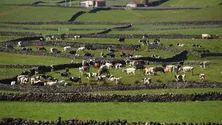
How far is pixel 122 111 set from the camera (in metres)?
38.2

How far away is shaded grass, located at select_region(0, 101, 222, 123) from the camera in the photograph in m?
36.1

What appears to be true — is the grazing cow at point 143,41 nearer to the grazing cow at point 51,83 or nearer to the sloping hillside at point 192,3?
the grazing cow at point 51,83

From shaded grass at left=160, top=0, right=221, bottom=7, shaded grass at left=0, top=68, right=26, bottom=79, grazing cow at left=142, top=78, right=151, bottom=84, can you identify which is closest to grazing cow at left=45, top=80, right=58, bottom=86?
shaded grass at left=0, top=68, right=26, bottom=79

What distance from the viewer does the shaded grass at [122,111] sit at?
36094 mm

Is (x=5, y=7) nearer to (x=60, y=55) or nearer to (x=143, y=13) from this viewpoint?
(x=143, y=13)

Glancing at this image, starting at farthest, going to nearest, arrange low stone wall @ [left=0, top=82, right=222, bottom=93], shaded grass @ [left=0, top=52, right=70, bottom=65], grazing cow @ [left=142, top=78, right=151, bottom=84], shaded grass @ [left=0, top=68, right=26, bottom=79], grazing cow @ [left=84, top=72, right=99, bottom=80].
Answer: shaded grass @ [left=0, top=52, right=70, bottom=65], shaded grass @ [left=0, top=68, right=26, bottom=79], grazing cow @ [left=84, top=72, right=99, bottom=80], grazing cow @ [left=142, top=78, right=151, bottom=84], low stone wall @ [left=0, top=82, right=222, bottom=93]

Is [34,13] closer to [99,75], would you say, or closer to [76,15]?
[76,15]

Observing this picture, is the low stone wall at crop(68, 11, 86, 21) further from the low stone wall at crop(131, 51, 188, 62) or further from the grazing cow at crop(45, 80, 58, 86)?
the grazing cow at crop(45, 80, 58, 86)

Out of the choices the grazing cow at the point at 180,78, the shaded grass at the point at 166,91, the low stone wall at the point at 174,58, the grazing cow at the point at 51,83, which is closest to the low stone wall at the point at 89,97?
the shaded grass at the point at 166,91

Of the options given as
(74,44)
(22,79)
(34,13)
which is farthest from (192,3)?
(22,79)

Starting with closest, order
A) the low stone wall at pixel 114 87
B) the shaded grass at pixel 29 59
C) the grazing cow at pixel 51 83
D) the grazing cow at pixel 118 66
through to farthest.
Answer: the low stone wall at pixel 114 87 < the grazing cow at pixel 51 83 < the grazing cow at pixel 118 66 < the shaded grass at pixel 29 59

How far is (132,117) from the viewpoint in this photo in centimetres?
3622

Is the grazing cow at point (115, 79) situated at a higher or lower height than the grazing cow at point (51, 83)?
lower

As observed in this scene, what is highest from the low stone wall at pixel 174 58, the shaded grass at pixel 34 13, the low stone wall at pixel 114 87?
the shaded grass at pixel 34 13
